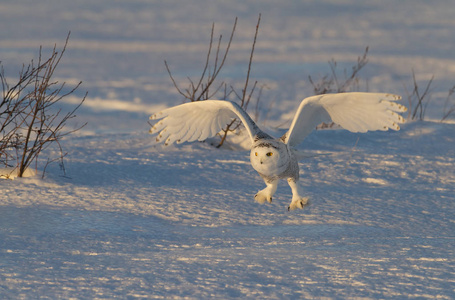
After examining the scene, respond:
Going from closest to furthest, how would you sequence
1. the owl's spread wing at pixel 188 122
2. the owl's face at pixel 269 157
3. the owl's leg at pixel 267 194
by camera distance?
the owl's face at pixel 269 157 < the owl's leg at pixel 267 194 < the owl's spread wing at pixel 188 122

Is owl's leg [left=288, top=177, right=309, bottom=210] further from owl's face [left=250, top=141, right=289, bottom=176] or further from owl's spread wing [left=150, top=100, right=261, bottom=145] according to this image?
owl's spread wing [left=150, top=100, right=261, bottom=145]

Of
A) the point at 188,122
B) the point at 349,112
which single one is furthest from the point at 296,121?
the point at 188,122

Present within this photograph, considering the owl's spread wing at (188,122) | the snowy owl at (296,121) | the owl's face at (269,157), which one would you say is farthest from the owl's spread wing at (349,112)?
the owl's spread wing at (188,122)

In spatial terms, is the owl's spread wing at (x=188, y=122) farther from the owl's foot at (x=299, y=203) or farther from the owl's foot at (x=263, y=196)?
the owl's foot at (x=299, y=203)

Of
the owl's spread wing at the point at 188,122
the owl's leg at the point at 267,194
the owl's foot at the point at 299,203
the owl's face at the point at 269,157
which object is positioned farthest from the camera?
the owl's spread wing at the point at 188,122

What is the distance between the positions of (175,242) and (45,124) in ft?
5.11

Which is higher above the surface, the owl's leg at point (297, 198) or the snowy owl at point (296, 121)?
the snowy owl at point (296, 121)

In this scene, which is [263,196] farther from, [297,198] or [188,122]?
[188,122]

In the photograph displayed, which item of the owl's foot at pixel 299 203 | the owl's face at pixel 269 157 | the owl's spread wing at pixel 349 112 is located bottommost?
the owl's foot at pixel 299 203

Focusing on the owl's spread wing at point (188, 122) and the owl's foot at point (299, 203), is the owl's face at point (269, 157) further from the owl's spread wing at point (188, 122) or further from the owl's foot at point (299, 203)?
the owl's spread wing at point (188, 122)

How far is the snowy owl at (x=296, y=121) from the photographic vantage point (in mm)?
2770

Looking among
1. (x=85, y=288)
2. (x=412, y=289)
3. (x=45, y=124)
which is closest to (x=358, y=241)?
(x=412, y=289)

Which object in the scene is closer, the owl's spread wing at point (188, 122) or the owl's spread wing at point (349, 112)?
the owl's spread wing at point (349, 112)

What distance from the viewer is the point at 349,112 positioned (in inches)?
122
